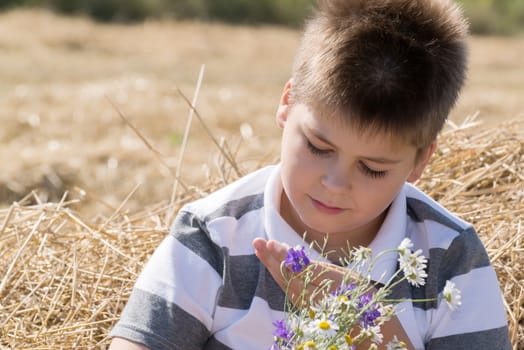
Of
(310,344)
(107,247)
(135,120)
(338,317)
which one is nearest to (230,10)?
(135,120)

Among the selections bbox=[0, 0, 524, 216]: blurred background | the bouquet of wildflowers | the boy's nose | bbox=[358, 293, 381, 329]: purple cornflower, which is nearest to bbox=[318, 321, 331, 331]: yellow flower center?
the bouquet of wildflowers

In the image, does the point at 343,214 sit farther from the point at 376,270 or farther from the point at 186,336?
the point at 186,336

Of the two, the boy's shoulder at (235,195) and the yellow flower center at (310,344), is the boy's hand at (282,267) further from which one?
the yellow flower center at (310,344)

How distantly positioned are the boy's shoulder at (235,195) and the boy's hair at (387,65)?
0.28m

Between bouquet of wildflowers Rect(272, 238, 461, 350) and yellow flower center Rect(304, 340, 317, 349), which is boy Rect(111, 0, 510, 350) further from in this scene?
yellow flower center Rect(304, 340, 317, 349)

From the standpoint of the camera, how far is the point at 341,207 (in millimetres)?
2102

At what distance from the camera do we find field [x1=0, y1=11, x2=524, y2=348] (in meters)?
2.92

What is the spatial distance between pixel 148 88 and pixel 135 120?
987mm

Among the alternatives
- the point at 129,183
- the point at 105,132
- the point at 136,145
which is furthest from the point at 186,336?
the point at 105,132

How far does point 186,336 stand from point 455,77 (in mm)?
855

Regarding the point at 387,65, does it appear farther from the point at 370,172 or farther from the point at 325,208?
the point at 325,208

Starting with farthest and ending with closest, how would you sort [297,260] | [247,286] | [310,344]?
[247,286] < [297,260] < [310,344]

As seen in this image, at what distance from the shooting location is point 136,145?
6.29m

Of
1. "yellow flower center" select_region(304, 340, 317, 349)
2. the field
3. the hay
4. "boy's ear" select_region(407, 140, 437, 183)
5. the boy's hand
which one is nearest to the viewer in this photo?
"yellow flower center" select_region(304, 340, 317, 349)
